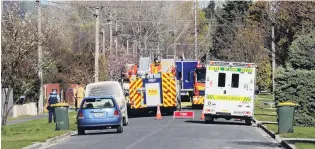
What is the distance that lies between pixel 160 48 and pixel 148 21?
9361 millimetres

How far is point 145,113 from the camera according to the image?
4741 centimetres

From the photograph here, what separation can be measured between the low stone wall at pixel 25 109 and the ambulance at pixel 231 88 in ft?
66.2

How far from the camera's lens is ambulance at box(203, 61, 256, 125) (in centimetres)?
3572

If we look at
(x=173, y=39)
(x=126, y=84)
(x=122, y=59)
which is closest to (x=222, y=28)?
(x=173, y=39)

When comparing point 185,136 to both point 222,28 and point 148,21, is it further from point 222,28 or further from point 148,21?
point 222,28

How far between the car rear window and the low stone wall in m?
22.6

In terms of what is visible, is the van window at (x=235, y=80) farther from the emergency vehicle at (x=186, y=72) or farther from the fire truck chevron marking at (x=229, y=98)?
the emergency vehicle at (x=186, y=72)

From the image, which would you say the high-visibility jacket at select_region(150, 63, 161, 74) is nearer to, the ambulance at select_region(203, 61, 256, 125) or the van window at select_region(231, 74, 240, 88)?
the ambulance at select_region(203, 61, 256, 125)

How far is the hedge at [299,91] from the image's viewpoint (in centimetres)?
3338

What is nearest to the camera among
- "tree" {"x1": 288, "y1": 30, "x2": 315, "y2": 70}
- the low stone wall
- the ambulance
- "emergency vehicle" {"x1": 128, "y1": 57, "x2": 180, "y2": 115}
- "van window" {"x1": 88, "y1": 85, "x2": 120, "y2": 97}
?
"tree" {"x1": 288, "y1": 30, "x2": 315, "y2": 70}

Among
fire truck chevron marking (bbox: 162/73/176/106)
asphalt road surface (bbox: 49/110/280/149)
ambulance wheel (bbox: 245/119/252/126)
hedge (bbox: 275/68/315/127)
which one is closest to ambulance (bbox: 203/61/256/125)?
ambulance wheel (bbox: 245/119/252/126)

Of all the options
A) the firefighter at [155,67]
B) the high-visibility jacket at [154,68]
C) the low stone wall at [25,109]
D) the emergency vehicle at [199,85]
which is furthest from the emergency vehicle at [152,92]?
the low stone wall at [25,109]

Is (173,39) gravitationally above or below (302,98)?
above

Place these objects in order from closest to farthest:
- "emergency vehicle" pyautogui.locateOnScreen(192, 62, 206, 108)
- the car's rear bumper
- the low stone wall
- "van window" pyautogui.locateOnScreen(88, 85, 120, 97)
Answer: the car's rear bumper
"van window" pyautogui.locateOnScreen(88, 85, 120, 97)
"emergency vehicle" pyautogui.locateOnScreen(192, 62, 206, 108)
the low stone wall
